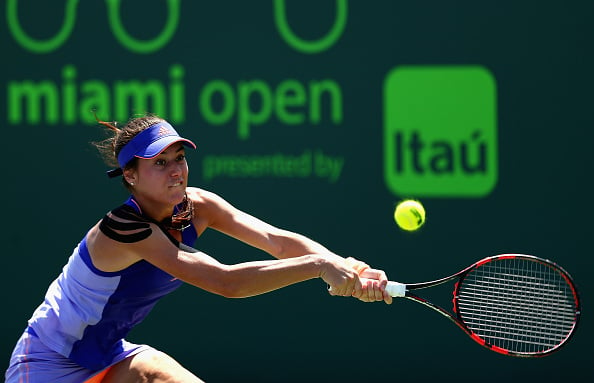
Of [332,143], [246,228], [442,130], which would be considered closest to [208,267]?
[246,228]

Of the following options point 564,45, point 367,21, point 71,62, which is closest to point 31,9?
point 71,62

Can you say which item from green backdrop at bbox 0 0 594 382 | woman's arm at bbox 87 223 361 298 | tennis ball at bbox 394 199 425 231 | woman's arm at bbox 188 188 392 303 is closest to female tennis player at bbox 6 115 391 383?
woman's arm at bbox 87 223 361 298

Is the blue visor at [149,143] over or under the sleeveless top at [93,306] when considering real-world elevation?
over

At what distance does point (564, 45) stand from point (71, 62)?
2879 millimetres

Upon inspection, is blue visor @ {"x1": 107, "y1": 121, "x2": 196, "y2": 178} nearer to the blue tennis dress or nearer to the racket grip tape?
the blue tennis dress

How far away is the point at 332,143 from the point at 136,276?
2.50m

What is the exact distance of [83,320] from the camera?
3172 millimetres

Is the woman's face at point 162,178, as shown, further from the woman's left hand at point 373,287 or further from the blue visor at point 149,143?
the woman's left hand at point 373,287

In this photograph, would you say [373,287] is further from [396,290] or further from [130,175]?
[130,175]

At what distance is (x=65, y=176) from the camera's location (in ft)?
18.4

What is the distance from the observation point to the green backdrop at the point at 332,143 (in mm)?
5469

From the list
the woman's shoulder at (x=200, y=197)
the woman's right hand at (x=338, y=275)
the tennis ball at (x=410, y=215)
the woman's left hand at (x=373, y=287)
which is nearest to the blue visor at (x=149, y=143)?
the woman's shoulder at (x=200, y=197)

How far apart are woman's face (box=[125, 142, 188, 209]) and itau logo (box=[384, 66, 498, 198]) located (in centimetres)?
249

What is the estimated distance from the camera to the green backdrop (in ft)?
17.9
